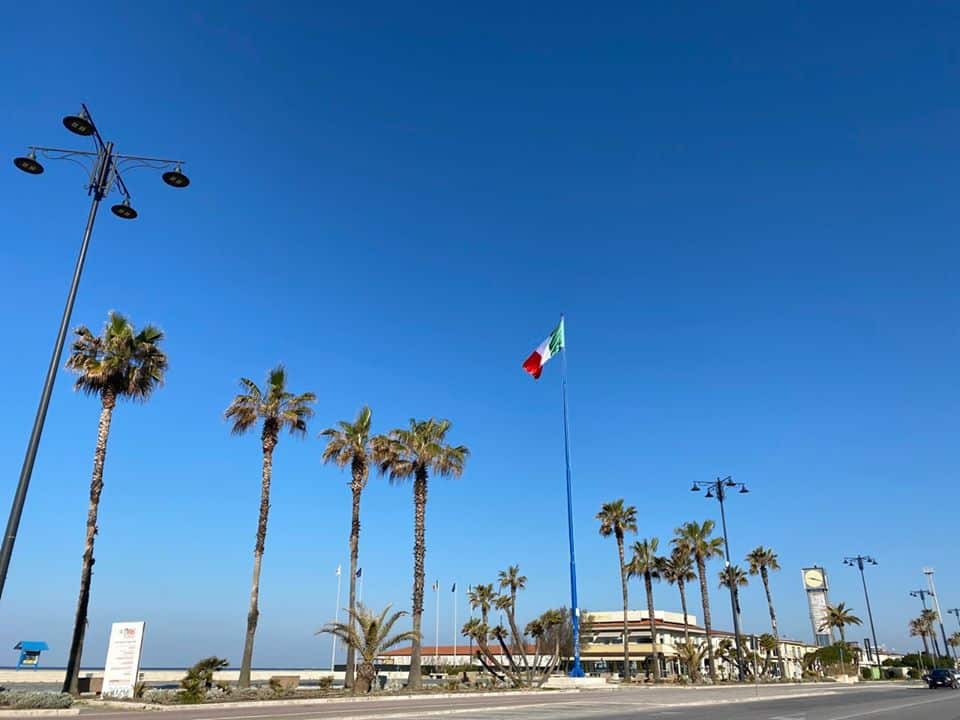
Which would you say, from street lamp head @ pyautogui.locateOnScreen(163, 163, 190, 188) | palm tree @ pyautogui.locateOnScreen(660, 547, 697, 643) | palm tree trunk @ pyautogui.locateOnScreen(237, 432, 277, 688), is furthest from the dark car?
street lamp head @ pyautogui.locateOnScreen(163, 163, 190, 188)

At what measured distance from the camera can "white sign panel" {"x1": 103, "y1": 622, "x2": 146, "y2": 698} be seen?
24.8 m

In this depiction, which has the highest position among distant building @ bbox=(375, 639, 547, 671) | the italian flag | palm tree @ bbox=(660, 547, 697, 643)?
the italian flag

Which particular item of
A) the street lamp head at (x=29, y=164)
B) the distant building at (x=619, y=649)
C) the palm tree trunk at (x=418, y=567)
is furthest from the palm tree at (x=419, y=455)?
the distant building at (x=619, y=649)

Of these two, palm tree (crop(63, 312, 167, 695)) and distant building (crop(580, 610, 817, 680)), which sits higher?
palm tree (crop(63, 312, 167, 695))

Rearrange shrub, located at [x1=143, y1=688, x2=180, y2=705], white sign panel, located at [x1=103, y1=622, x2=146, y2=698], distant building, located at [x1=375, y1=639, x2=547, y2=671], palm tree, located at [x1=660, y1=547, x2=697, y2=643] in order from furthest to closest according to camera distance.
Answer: distant building, located at [x1=375, y1=639, x2=547, y2=671] → palm tree, located at [x1=660, y1=547, x2=697, y2=643] → white sign panel, located at [x1=103, y1=622, x2=146, y2=698] → shrub, located at [x1=143, y1=688, x2=180, y2=705]

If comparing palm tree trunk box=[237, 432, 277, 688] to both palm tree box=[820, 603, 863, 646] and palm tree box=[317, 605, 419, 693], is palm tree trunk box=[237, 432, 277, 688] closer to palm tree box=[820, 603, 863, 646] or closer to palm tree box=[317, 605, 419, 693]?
palm tree box=[317, 605, 419, 693]

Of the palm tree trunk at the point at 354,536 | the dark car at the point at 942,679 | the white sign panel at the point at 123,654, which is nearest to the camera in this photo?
the white sign panel at the point at 123,654

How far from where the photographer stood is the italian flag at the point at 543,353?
4203cm

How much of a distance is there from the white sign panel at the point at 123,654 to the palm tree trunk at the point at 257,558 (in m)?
6.64

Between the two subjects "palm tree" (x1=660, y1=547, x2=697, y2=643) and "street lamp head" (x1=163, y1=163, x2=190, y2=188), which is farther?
"palm tree" (x1=660, y1=547, x2=697, y2=643)

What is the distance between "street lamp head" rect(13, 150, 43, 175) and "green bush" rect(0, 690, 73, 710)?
14.3 meters

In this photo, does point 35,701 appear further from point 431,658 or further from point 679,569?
point 431,658

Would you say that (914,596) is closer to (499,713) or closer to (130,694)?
(499,713)

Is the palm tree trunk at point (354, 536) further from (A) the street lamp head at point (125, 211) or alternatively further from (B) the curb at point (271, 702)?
(A) the street lamp head at point (125, 211)
